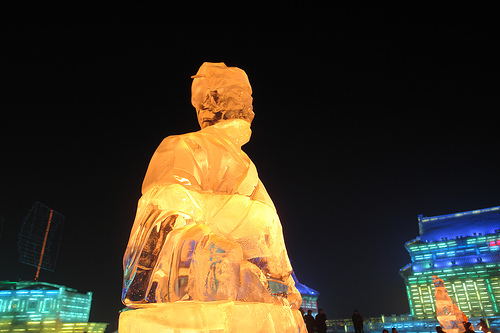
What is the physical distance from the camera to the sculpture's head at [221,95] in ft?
5.53

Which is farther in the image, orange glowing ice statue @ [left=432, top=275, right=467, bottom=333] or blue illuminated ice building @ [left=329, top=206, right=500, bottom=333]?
blue illuminated ice building @ [left=329, top=206, right=500, bottom=333]

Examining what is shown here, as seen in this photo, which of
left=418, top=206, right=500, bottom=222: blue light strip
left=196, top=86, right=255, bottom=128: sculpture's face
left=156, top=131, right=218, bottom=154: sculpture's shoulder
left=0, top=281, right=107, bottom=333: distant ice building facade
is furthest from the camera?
left=418, top=206, right=500, bottom=222: blue light strip

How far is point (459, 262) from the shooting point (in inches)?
1061

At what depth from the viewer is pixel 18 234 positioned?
22109 mm

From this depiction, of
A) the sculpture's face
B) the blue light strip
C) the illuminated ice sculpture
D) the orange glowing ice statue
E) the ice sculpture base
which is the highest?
the blue light strip

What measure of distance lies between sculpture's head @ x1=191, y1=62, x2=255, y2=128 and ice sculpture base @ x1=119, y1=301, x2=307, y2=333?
960 mm

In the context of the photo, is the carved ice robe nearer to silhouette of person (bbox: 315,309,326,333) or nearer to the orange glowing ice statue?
silhouette of person (bbox: 315,309,326,333)

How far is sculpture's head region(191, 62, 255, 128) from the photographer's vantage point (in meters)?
1.68

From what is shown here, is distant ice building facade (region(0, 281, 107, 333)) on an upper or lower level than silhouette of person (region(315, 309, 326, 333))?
upper

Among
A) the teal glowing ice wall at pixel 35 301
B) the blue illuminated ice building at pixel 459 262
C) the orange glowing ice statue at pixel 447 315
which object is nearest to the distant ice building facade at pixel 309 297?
the blue illuminated ice building at pixel 459 262

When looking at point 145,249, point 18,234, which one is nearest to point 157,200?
point 145,249

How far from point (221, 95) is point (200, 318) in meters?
1.13

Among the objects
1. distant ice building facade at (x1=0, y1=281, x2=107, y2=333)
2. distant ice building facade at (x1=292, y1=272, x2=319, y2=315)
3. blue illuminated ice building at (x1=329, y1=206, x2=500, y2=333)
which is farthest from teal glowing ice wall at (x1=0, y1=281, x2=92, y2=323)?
blue illuminated ice building at (x1=329, y1=206, x2=500, y2=333)

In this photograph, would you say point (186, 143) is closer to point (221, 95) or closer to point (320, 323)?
point (221, 95)
